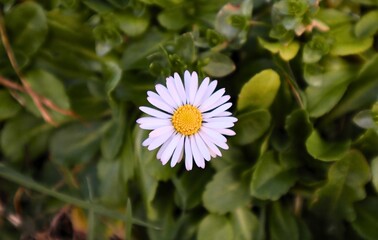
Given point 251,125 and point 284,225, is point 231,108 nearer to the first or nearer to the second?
point 251,125

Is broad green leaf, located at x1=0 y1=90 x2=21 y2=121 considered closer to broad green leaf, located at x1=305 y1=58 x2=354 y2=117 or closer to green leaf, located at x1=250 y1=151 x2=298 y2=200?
green leaf, located at x1=250 y1=151 x2=298 y2=200

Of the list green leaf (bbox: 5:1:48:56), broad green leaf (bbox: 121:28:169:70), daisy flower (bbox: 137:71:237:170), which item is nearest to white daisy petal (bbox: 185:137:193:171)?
daisy flower (bbox: 137:71:237:170)

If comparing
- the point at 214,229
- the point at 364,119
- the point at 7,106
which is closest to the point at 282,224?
the point at 214,229

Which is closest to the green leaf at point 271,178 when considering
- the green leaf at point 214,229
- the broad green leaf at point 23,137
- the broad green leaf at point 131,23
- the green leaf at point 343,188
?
the green leaf at point 343,188

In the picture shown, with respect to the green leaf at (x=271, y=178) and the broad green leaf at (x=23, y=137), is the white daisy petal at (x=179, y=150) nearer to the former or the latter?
the green leaf at (x=271, y=178)

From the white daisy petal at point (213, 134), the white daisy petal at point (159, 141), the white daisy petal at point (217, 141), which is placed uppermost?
the white daisy petal at point (159, 141)

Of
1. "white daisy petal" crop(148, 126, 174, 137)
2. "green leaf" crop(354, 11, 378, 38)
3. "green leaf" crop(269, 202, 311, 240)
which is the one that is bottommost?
"green leaf" crop(269, 202, 311, 240)
